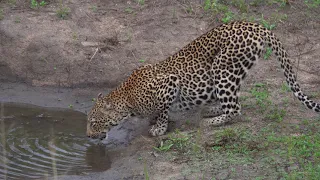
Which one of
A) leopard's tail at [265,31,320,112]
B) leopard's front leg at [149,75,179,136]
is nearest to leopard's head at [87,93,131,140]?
leopard's front leg at [149,75,179,136]

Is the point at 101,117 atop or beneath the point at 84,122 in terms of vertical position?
atop

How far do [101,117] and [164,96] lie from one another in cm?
103

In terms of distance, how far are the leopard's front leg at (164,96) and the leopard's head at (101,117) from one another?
0.62m

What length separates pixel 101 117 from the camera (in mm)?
10125

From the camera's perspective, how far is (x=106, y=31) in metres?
13.1

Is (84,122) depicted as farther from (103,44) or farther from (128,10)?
(128,10)

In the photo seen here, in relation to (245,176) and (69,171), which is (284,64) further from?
(69,171)

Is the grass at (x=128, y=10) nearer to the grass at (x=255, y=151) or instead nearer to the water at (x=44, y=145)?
the water at (x=44, y=145)

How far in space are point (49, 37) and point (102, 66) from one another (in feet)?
4.26

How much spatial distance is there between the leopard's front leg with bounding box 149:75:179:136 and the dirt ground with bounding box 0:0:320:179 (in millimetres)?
522

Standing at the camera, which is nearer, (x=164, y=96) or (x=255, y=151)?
(x=255, y=151)

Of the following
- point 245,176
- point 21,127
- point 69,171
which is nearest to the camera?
point 245,176

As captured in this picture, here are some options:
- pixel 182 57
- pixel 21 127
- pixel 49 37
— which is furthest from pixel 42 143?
pixel 49 37

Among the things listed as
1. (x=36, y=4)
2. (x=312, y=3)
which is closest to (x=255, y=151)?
(x=312, y=3)
